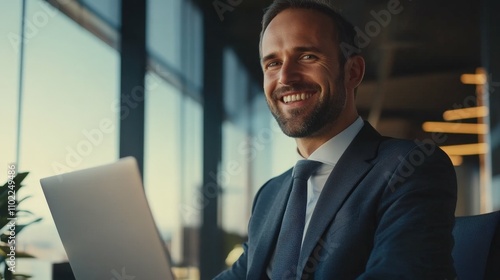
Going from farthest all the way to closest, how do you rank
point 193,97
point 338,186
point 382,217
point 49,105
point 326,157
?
point 193,97 < point 49,105 < point 326,157 < point 338,186 < point 382,217

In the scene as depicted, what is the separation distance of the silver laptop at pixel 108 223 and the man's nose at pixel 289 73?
587 mm

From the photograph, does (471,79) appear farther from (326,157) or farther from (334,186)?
(334,186)

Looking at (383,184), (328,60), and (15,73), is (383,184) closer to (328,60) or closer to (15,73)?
(328,60)

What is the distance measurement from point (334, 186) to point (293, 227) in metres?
0.15

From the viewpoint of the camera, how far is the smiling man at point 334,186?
1216 mm

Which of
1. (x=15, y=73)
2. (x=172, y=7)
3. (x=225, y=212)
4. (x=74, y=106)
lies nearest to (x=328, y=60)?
(x=15, y=73)

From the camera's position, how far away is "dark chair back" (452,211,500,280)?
1.32 metres

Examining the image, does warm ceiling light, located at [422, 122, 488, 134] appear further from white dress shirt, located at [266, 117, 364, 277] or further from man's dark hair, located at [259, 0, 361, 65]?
white dress shirt, located at [266, 117, 364, 277]

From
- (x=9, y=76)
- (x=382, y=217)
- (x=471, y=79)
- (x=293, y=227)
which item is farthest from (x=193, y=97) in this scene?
(x=471, y=79)

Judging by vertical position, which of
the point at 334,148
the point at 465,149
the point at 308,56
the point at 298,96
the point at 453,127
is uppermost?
the point at 453,127

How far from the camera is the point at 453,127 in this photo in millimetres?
8625

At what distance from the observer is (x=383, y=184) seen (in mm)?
1332

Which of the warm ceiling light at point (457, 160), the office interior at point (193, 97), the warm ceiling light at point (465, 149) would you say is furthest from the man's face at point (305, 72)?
the warm ceiling light at point (457, 160)

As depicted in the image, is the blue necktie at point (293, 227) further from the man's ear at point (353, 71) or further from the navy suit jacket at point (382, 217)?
the man's ear at point (353, 71)
